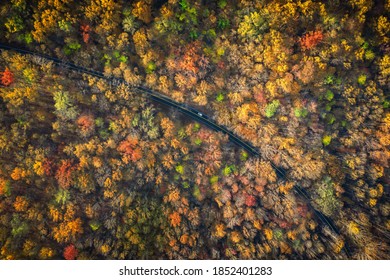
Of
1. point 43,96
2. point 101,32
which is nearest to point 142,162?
point 43,96

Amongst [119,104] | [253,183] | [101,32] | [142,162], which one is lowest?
[253,183]

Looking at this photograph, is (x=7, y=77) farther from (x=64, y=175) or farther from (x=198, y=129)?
(x=198, y=129)

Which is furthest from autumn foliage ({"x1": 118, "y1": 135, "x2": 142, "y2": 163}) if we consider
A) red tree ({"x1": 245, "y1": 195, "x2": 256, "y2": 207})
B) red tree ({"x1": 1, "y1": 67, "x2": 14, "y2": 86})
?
red tree ({"x1": 245, "y1": 195, "x2": 256, "y2": 207})

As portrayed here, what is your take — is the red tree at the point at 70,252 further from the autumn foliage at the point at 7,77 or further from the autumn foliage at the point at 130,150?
the autumn foliage at the point at 7,77

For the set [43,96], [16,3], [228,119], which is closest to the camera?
[16,3]

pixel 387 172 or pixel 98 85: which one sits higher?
pixel 98 85

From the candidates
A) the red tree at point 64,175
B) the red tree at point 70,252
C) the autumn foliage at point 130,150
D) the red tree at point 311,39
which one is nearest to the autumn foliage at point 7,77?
the red tree at point 64,175

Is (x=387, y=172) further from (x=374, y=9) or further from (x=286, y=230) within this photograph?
(x=374, y=9)
